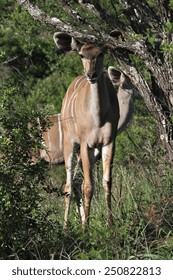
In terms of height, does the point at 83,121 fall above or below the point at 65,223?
above

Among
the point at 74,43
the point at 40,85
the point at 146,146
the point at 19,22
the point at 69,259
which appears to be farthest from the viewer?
→ the point at 40,85

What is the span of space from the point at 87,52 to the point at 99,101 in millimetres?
494

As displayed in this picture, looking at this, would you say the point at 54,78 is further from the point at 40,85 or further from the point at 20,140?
the point at 20,140

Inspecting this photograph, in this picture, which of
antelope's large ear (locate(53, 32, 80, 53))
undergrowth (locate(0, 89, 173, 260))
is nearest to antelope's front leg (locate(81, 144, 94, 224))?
antelope's large ear (locate(53, 32, 80, 53))

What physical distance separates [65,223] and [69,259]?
0.89 meters

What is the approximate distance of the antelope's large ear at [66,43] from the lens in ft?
29.0

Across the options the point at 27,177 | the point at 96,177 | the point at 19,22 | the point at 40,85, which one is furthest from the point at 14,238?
the point at 40,85

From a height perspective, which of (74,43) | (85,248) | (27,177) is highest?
(74,43)

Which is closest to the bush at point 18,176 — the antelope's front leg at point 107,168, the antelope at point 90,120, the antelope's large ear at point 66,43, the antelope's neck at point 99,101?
the antelope's front leg at point 107,168

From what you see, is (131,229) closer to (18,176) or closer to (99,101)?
(18,176)

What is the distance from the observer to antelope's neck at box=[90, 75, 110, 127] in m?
9.11

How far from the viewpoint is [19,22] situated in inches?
470

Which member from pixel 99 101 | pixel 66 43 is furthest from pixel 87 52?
pixel 99 101

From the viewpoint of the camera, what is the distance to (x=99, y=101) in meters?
9.12
